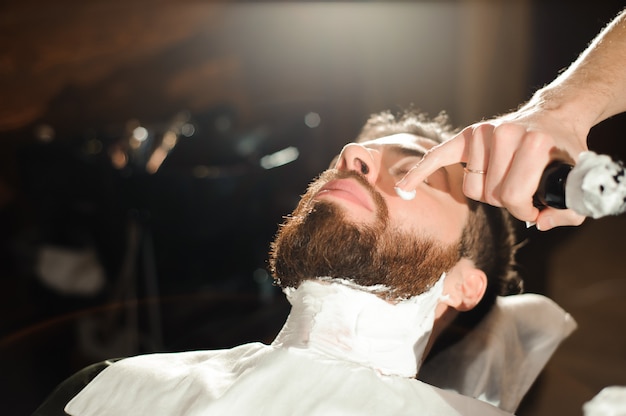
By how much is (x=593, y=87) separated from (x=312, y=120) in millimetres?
1225

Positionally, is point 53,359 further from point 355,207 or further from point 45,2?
point 45,2

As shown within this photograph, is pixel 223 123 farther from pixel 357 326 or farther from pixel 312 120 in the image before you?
pixel 357 326

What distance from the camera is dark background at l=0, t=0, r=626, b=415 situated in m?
1.12

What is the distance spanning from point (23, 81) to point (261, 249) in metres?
1.24

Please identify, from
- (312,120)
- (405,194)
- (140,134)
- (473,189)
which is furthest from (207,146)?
(473,189)

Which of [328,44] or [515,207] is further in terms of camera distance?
[328,44]

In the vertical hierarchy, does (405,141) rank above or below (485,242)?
above

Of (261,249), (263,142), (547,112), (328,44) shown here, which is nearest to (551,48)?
(547,112)

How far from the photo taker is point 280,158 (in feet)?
5.46

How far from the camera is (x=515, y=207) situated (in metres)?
0.68

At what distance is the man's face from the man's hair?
0.10 ft

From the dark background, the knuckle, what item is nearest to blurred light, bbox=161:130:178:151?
the dark background

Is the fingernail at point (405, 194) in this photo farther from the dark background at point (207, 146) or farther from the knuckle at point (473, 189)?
the dark background at point (207, 146)

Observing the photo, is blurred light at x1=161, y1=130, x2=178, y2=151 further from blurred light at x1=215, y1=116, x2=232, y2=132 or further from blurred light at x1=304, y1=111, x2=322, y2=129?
blurred light at x1=304, y1=111, x2=322, y2=129
